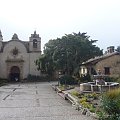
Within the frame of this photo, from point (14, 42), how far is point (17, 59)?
368 centimetres

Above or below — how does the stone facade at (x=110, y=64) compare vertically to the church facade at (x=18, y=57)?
below

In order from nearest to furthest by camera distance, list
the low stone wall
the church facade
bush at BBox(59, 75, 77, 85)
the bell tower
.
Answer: the low stone wall → bush at BBox(59, 75, 77, 85) → the church facade → the bell tower

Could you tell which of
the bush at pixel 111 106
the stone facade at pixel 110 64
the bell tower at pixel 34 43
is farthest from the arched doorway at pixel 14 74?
the bush at pixel 111 106

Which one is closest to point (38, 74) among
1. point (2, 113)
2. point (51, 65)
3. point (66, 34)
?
point (51, 65)

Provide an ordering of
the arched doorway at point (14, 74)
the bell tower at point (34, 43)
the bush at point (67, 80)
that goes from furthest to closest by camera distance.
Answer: the bell tower at point (34, 43)
the arched doorway at point (14, 74)
the bush at point (67, 80)

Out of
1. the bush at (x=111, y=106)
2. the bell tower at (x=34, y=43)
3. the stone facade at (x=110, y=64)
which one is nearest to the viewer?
the bush at (x=111, y=106)

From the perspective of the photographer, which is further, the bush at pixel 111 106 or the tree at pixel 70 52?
the tree at pixel 70 52

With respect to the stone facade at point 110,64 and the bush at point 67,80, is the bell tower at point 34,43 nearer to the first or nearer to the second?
the bush at point 67,80

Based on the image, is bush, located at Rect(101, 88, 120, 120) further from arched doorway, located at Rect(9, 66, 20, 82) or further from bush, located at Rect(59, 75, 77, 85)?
arched doorway, located at Rect(9, 66, 20, 82)

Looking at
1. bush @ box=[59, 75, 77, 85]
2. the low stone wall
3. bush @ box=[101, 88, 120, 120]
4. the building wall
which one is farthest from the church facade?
bush @ box=[101, 88, 120, 120]

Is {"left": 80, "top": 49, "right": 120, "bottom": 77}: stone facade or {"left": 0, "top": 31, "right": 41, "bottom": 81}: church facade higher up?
{"left": 0, "top": 31, "right": 41, "bottom": 81}: church facade

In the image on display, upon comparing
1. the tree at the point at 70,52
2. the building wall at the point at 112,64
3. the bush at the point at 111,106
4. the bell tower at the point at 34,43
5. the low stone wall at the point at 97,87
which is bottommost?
the bush at the point at 111,106

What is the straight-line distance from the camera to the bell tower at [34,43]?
7425cm

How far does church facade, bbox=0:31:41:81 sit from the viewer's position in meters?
73.4
